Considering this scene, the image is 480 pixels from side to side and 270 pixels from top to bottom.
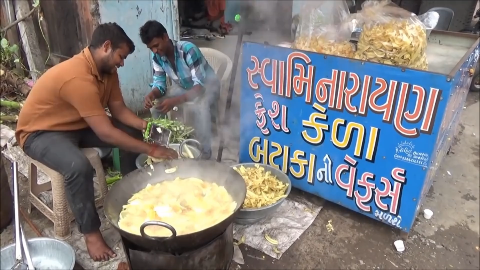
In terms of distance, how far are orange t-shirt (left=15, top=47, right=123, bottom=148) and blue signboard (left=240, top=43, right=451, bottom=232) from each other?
4.56 ft

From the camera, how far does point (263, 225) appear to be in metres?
3.17

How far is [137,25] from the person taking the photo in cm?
469

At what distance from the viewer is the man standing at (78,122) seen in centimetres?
258

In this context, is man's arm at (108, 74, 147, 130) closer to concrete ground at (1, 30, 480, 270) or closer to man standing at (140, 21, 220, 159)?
man standing at (140, 21, 220, 159)

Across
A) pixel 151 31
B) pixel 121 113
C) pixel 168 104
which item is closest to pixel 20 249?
pixel 121 113

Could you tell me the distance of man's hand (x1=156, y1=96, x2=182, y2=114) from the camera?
3900mm

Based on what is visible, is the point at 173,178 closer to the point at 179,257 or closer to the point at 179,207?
the point at 179,207

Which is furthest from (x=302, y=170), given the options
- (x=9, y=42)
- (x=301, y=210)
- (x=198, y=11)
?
(x=198, y=11)

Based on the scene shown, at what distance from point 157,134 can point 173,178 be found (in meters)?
0.80

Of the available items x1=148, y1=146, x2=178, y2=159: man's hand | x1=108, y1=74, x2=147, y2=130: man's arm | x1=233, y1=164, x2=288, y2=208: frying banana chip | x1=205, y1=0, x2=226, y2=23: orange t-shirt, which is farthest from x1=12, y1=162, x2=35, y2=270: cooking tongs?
x1=205, y1=0, x2=226, y2=23: orange t-shirt

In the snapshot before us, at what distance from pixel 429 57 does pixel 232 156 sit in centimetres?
240

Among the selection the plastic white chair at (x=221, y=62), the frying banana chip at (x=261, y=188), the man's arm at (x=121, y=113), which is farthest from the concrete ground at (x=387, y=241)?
the plastic white chair at (x=221, y=62)

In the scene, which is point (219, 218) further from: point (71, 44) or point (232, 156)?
point (71, 44)

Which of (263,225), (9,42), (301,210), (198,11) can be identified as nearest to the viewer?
(263,225)
